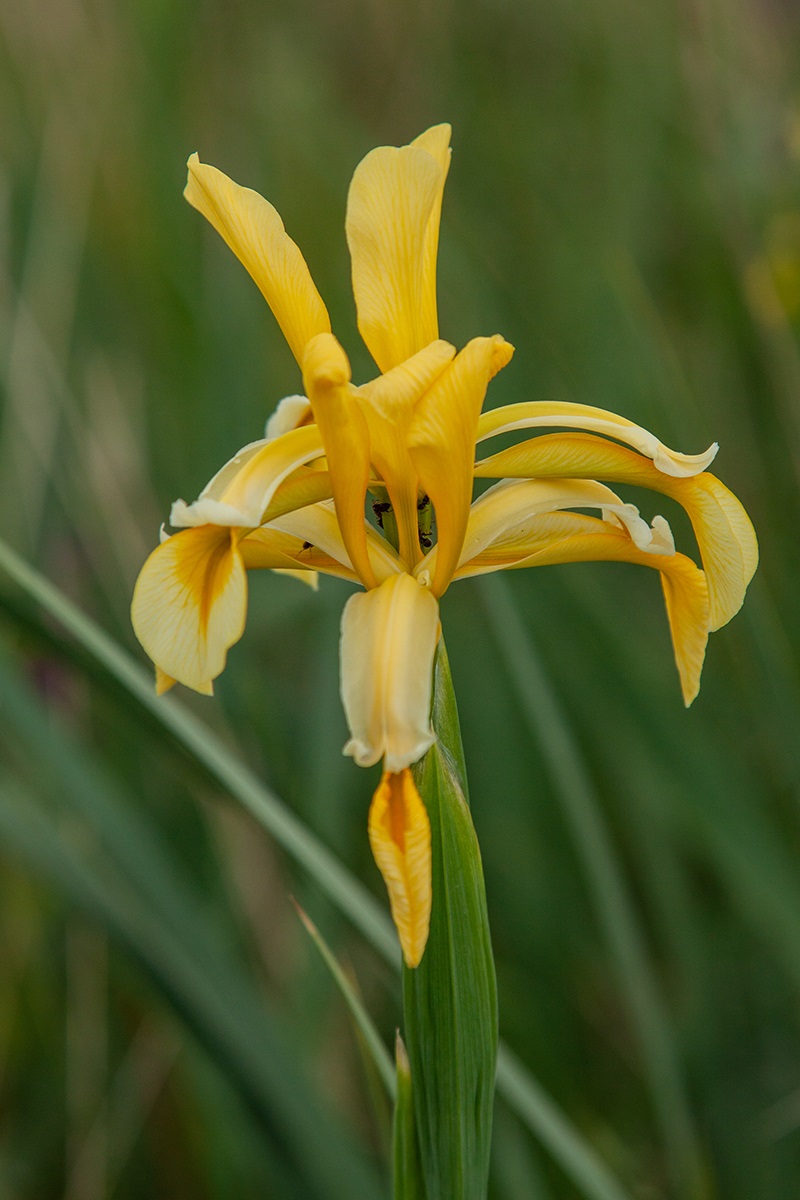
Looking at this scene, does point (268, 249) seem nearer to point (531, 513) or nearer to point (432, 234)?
point (432, 234)

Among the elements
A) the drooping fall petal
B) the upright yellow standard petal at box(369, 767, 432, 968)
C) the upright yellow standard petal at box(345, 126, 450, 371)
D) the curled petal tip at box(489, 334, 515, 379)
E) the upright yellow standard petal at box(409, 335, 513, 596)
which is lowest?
the upright yellow standard petal at box(369, 767, 432, 968)

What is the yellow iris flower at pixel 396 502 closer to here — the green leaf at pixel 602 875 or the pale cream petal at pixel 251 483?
the pale cream petal at pixel 251 483

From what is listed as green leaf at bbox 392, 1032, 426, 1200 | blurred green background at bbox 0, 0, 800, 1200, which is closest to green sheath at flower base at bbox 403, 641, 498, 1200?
green leaf at bbox 392, 1032, 426, 1200

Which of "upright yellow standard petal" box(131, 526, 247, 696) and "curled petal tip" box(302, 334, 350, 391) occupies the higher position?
"curled petal tip" box(302, 334, 350, 391)

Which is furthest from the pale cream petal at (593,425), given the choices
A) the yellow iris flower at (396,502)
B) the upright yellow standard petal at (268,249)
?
the upright yellow standard petal at (268,249)

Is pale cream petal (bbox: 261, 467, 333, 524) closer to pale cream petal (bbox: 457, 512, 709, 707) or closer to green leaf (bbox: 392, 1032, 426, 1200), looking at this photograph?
pale cream petal (bbox: 457, 512, 709, 707)

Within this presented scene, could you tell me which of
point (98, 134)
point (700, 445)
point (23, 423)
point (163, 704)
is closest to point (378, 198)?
point (163, 704)
